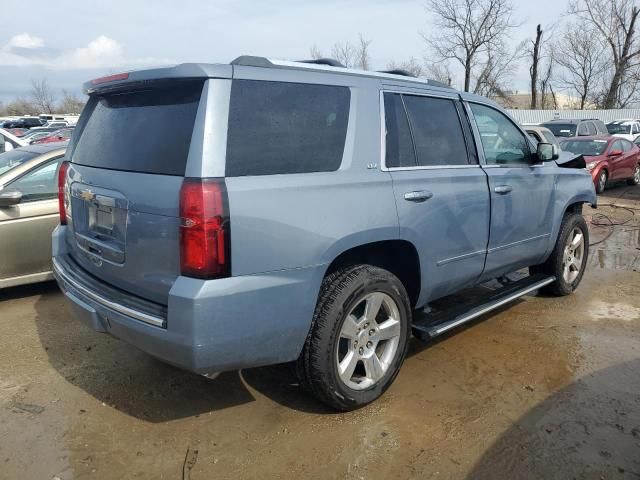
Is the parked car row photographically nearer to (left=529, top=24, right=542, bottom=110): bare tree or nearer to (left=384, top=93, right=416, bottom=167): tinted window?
(left=384, top=93, right=416, bottom=167): tinted window

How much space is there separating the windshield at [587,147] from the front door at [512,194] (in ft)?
30.6

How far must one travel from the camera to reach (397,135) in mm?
3434

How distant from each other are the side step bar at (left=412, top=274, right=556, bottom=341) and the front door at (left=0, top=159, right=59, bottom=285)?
3554 mm

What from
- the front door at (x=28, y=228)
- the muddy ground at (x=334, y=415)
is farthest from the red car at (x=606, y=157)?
the front door at (x=28, y=228)

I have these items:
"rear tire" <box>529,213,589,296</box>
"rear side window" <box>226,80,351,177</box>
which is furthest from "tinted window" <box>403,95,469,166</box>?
"rear tire" <box>529,213,589,296</box>

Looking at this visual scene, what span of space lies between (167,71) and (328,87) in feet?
2.95

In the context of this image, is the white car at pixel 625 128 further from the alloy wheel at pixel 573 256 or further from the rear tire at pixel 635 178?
the alloy wheel at pixel 573 256

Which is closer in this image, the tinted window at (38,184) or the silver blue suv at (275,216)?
the silver blue suv at (275,216)

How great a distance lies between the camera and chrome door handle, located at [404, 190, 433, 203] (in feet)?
10.9

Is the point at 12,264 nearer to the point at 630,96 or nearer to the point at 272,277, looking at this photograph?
the point at 272,277

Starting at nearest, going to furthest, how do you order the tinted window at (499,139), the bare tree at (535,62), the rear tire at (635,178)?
the tinted window at (499,139)
the rear tire at (635,178)
the bare tree at (535,62)

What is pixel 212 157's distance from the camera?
8.33 ft

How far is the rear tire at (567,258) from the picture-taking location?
5.15 metres

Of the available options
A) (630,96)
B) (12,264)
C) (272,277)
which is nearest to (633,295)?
(272,277)
